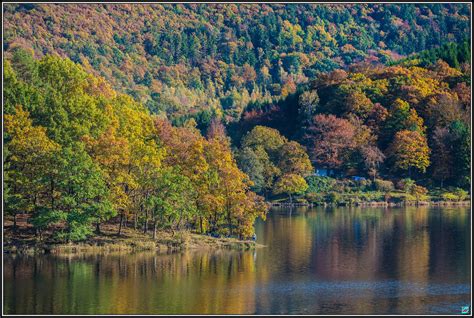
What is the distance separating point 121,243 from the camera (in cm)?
7288

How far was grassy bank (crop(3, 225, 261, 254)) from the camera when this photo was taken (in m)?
70.5

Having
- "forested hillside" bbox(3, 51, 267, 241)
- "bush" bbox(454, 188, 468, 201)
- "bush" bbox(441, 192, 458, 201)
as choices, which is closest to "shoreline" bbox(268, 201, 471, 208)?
"bush" bbox(441, 192, 458, 201)

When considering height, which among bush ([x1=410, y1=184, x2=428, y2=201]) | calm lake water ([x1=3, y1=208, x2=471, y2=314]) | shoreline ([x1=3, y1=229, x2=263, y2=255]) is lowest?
calm lake water ([x1=3, y1=208, x2=471, y2=314])

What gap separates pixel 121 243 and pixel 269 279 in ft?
49.4

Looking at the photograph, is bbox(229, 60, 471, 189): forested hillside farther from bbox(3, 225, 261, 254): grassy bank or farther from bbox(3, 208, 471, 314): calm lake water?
bbox(3, 225, 261, 254): grassy bank

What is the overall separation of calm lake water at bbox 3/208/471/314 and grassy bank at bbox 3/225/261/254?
175 centimetres

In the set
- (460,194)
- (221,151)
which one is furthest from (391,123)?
(221,151)

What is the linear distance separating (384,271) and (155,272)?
15.4 metres

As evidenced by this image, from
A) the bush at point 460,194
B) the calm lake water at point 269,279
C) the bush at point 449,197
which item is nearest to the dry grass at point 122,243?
the calm lake water at point 269,279

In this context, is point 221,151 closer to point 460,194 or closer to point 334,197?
point 334,197

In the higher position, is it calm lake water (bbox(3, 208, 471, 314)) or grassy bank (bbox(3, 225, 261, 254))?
grassy bank (bbox(3, 225, 261, 254))

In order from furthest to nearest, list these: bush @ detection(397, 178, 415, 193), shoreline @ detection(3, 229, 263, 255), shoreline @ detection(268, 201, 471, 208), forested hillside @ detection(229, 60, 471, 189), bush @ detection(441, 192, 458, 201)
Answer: forested hillside @ detection(229, 60, 471, 189), bush @ detection(397, 178, 415, 193), bush @ detection(441, 192, 458, 201), shoreline @ detection(268, 201, 471, 208), shoreline @ detection(3, 229, 263, 255)

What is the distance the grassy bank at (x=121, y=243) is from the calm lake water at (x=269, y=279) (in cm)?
175

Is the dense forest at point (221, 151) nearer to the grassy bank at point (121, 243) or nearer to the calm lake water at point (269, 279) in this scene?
the grassy bank at point (121, 243)
